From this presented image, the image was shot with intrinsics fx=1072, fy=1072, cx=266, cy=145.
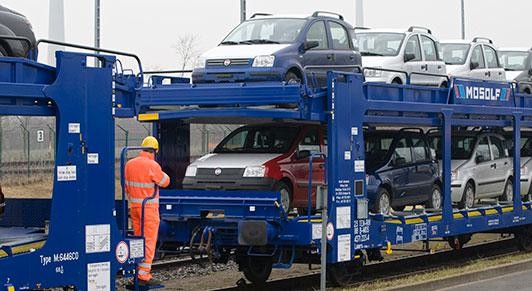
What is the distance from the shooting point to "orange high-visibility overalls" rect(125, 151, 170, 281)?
38.0 ft

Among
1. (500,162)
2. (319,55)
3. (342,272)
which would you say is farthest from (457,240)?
(319,55)

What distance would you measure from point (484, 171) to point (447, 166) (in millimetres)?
2335

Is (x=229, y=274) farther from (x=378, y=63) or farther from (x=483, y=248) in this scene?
(x=483, y=248)

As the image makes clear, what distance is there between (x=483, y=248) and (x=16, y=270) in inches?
534

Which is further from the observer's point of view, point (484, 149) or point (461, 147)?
point (484, 149)

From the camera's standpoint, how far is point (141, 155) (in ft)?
39.6

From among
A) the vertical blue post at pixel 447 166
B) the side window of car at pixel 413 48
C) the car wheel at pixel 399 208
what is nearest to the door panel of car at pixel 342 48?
the vertical blue post at pixel 447 166

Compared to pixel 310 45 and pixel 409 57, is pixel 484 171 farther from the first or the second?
pixel 310 45

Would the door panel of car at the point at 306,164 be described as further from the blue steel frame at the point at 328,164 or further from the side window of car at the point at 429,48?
the side window of car at the point at 429,48

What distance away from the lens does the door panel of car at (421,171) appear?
17.0 meters

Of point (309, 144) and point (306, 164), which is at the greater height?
point (309, 144)

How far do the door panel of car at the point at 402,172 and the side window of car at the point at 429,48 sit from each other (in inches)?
165

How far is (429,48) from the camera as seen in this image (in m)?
21.2

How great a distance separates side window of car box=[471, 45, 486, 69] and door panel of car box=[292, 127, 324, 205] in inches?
337
